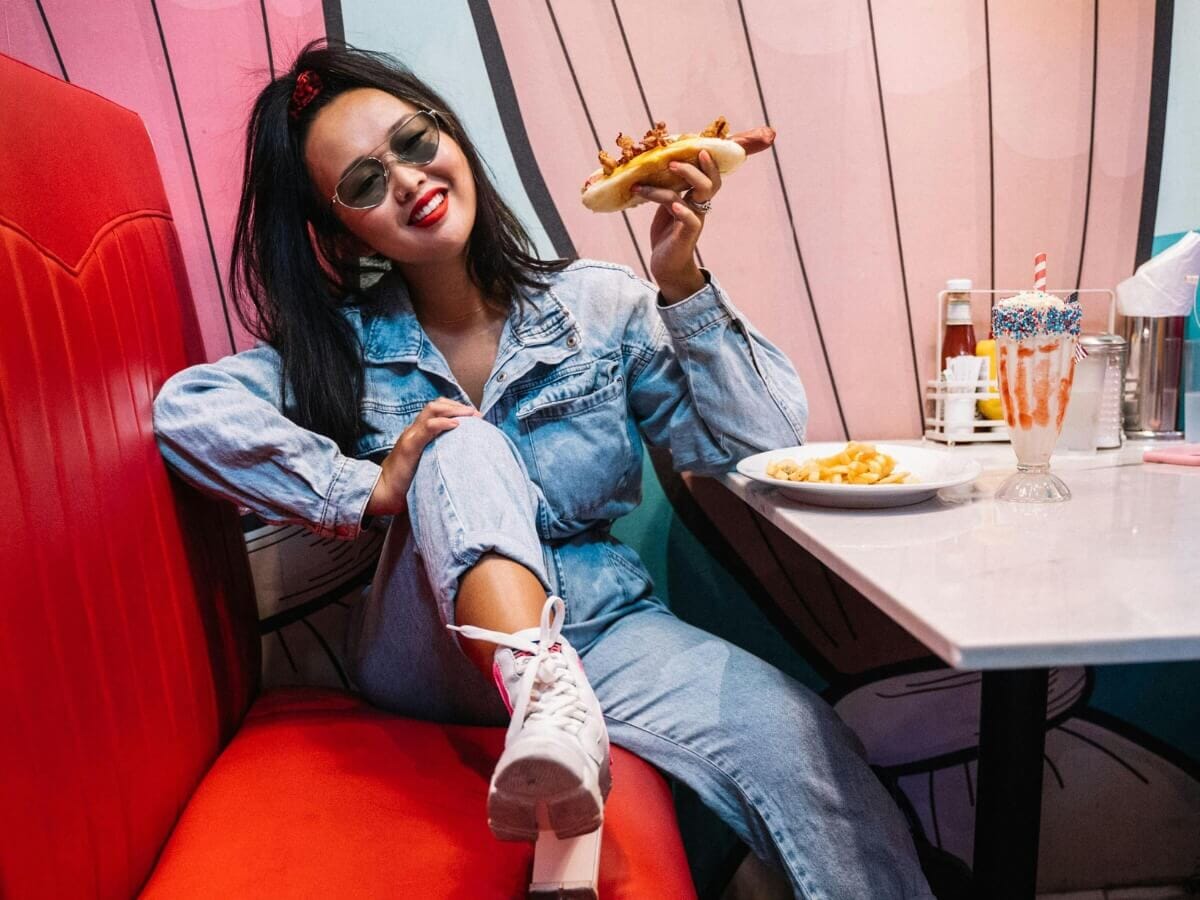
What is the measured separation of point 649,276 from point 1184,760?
147 centimetres

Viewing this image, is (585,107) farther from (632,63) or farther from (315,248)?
(315,248)

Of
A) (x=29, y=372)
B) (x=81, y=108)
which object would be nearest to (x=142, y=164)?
(x=81, y=108)

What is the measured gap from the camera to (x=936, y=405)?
1538mm

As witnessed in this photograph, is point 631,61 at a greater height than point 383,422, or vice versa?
point 631,61

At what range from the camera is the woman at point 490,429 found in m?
0.92

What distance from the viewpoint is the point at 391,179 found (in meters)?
1.18

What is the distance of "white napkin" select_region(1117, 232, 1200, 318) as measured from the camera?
57.1 inches

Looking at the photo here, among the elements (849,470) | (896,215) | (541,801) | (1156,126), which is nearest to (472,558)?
(541,801)

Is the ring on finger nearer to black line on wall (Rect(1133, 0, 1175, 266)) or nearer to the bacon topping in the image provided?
the bacon topping

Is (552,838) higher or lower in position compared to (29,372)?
lower

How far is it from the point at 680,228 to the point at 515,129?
55cm

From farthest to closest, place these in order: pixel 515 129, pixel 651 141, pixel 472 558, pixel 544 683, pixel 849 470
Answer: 1. pixel 515 129
2. pixel 651 141
3. pixel 849 470
4. pixel 472 558
5. pixel 544 683

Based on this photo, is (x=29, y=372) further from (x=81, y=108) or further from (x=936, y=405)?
(x=936, y=405)

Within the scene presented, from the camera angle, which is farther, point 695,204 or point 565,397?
point 565,397
